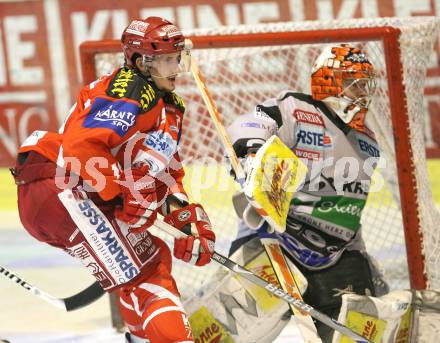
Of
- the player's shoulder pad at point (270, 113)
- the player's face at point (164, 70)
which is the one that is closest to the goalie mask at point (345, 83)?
the player's shoulder pad at point (270, 113)

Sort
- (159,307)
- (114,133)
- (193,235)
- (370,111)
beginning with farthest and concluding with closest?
(370,111)
(193,235)
(159,307)
(114,133)

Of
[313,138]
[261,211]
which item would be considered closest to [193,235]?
[261,211]

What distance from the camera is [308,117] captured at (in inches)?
126

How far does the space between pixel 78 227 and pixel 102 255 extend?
0.10 meters

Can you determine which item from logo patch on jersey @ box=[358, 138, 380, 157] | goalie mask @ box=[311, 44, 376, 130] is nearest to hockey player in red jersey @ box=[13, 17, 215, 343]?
goalie mask @ box=[311, 44, 376, 130]

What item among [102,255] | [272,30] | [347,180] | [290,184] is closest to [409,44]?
[272,30]

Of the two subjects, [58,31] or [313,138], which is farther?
[58,31]

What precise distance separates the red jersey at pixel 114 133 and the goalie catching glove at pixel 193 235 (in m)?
0.14

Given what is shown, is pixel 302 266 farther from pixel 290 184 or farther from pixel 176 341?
pixel 176 341

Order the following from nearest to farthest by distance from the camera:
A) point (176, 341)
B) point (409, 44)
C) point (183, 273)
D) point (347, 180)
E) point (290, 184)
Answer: point (176, 341) < point (290, 184) < point (347, 180) < point (409, 44) < point (183, 273)

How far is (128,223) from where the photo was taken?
280 cm

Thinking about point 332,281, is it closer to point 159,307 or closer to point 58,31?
point 159,307

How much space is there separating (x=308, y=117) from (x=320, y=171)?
174mm

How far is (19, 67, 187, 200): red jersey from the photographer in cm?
270
